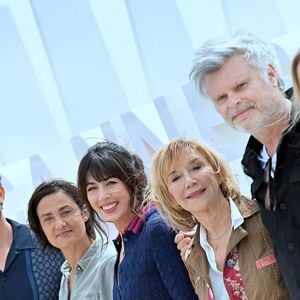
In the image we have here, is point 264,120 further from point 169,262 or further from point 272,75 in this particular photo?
point 169,262

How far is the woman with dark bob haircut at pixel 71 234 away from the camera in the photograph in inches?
66.8

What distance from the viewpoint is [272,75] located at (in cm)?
120

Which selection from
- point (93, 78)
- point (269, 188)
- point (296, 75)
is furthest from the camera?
point (93, 78)

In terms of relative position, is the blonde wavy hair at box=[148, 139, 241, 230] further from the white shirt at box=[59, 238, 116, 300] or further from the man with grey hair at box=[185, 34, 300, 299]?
the white shirt at box=[59, 238, 116, 300]

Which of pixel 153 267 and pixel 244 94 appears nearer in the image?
pixel 244 94

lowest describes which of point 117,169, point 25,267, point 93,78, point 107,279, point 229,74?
point 107,279

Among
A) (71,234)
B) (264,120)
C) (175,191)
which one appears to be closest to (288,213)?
(264,120)

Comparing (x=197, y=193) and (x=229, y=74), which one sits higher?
(x=229, y=74)

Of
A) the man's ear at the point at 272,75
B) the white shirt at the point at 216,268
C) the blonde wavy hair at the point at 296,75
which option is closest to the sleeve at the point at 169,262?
the white shirt at the point at 216,268

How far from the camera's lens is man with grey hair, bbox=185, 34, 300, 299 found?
1.05 meters

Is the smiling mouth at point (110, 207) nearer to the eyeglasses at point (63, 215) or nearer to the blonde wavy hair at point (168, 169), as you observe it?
the blonde wavy hair at point (168, 169)

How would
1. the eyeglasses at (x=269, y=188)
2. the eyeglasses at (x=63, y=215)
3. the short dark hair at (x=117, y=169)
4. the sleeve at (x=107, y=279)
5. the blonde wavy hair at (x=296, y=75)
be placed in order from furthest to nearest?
the eyeglasses at (x=63, y=215)
the sleeve at (x=107, y=279)
the short dark hair at (x=117, y=169)
the eyeglasses at (x=269, y=188)
the blonde wavy hair at (x=296, y=75)

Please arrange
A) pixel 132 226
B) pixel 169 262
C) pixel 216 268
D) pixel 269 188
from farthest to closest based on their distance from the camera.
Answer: pixel 132 226
pixel 169 262
pixel 216 268
pixel 269 188

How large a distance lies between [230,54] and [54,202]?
0.89 metres
